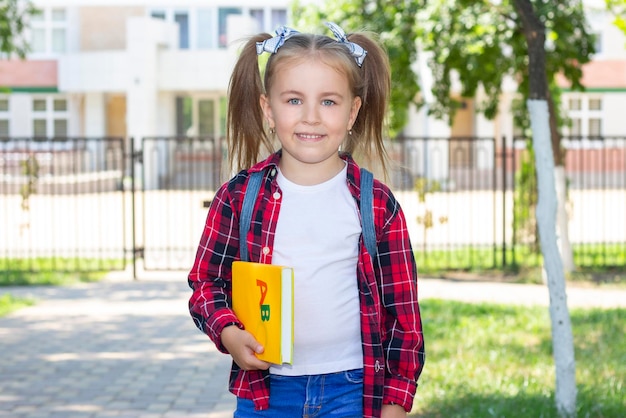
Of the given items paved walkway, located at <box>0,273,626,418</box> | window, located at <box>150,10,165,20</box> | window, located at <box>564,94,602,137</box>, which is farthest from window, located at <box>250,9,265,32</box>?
paved walkway, located at <box>0,273,626,418</box>

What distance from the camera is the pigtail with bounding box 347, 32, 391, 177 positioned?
3.18m

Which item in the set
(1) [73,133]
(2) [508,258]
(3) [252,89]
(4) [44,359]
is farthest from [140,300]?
(1) [73,133]

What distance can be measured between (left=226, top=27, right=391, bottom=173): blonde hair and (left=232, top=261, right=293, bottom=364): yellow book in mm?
554

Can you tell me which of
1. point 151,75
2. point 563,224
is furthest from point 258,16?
point 563,224

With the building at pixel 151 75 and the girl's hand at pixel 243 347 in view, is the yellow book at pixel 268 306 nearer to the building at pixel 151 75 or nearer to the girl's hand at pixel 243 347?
the girl's hand at pixel 243 347

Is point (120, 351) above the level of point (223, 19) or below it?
below

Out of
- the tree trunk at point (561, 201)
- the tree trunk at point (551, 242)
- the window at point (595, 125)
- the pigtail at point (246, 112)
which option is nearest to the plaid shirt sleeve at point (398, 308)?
the pigtail at point (246, 112)

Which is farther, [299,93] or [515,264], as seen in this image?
[515,264]

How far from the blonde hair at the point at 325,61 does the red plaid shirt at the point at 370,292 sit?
32 cm

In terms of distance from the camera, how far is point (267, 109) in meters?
3.15

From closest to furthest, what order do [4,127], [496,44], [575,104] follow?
[496,44] < [575,104] < [4,127]

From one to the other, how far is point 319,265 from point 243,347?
307 mm

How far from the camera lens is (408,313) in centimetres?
292

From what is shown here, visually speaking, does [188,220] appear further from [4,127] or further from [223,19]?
[4,127]
